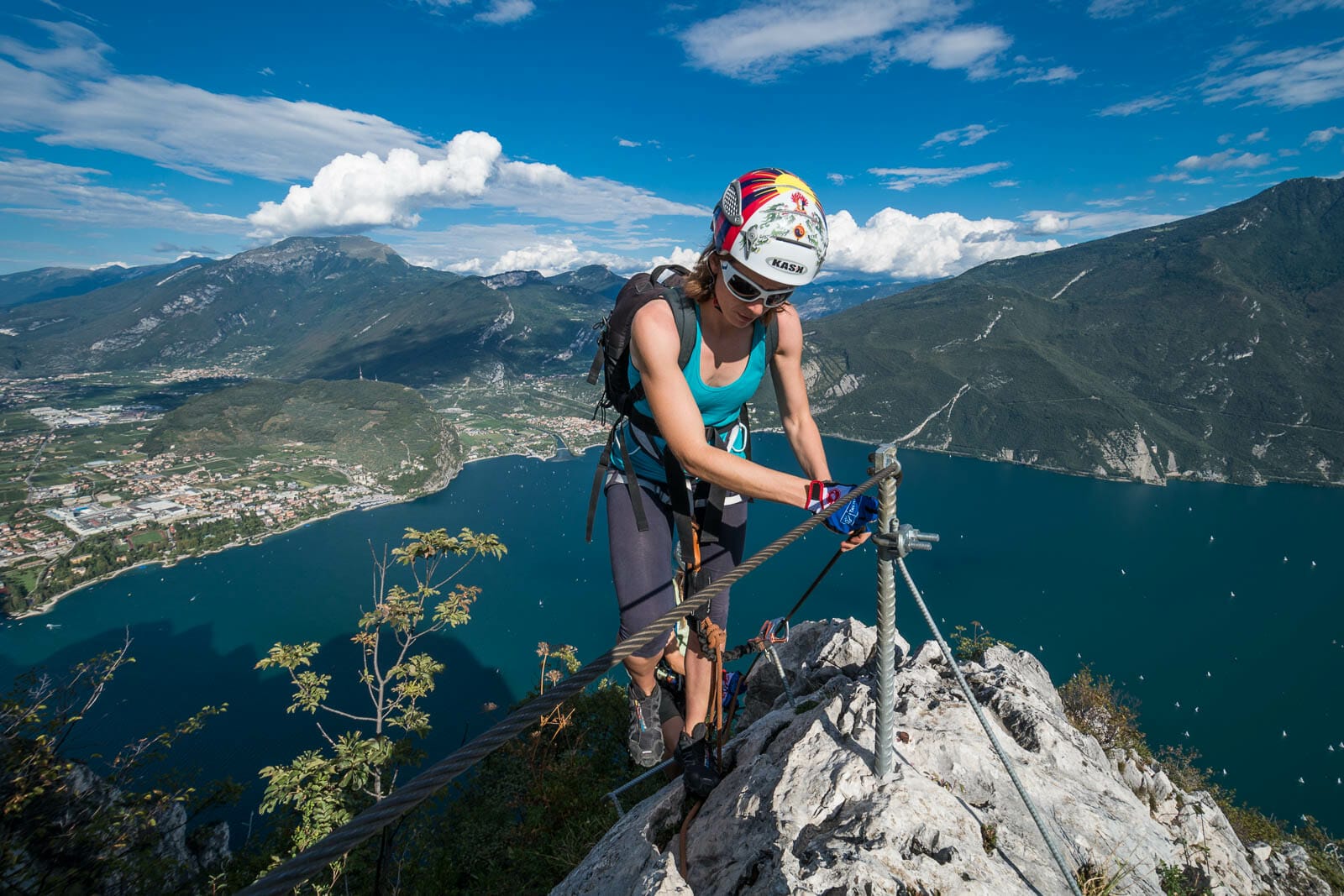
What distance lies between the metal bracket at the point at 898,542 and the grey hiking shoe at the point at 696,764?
8.08 ft

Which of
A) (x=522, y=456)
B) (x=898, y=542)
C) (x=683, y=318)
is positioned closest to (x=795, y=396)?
(x=683, y=318)

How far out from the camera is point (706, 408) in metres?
3.80

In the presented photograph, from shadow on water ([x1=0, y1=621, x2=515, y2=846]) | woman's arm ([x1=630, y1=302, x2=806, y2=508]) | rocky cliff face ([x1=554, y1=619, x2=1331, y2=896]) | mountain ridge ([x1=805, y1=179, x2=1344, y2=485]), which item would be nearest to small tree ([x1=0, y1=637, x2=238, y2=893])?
rocky cliff face ([x1=554, y1=619, x2=1331, y2=896])

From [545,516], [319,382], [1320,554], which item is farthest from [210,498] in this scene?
[1320,554]

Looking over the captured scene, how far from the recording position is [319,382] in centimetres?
19538

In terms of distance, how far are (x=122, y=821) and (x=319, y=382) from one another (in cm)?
22035

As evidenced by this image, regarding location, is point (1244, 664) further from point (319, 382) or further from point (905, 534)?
point (319, 382)

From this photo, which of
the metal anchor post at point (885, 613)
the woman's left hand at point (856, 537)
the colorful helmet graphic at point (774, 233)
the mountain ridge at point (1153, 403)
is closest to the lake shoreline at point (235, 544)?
the metal anchor post at point (885, 613)

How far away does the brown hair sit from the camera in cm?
338

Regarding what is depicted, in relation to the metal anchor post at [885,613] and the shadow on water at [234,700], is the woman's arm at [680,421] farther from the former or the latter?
the shadow on water at [234,700]

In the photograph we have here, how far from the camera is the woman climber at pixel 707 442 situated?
3.02 meters

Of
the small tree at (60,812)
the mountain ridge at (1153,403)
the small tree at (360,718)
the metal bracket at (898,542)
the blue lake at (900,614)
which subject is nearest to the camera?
the metal bracket at (898,542)

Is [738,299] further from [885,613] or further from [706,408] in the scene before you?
[885,613]

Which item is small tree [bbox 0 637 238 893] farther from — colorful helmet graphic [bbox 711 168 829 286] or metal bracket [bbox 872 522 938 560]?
metal bracket [bbox 872 522 938 560]
